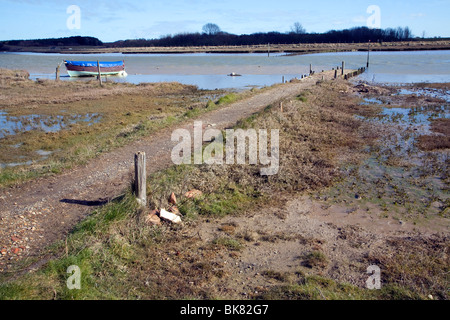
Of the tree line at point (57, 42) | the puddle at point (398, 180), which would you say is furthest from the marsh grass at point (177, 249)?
the tree line at point (57, 42)

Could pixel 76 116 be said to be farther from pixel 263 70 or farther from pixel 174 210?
pixel 263 70

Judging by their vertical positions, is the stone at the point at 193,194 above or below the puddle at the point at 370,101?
below

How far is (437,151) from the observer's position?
1194 centimetres

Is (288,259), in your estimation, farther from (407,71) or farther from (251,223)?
(407,71)

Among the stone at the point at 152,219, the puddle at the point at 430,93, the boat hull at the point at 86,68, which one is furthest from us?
the boat hull at the point at 86,68

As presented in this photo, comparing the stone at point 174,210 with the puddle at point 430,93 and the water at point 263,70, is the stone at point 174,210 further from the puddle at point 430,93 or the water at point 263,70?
the water at point 263,70

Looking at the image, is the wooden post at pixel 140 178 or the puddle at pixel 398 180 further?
the puddle at pixel 398 180

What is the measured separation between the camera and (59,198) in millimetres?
7316

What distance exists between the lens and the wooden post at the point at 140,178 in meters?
6.54

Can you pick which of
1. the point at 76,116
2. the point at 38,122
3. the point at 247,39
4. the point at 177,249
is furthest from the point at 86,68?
the point at 247,39

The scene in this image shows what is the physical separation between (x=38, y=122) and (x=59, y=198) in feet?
36.7

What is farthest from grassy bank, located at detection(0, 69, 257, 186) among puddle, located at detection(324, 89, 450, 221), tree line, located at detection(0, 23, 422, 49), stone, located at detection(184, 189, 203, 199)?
tree line, located at detection(0, 23, 422, 49)

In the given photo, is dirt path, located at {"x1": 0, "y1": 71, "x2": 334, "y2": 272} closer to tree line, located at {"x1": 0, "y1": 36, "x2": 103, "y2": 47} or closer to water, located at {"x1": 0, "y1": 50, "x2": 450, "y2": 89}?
water, located at {"x1": 0, "y1": 50, "x2": 450, "y2": 89}

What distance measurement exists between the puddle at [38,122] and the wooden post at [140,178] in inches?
406
